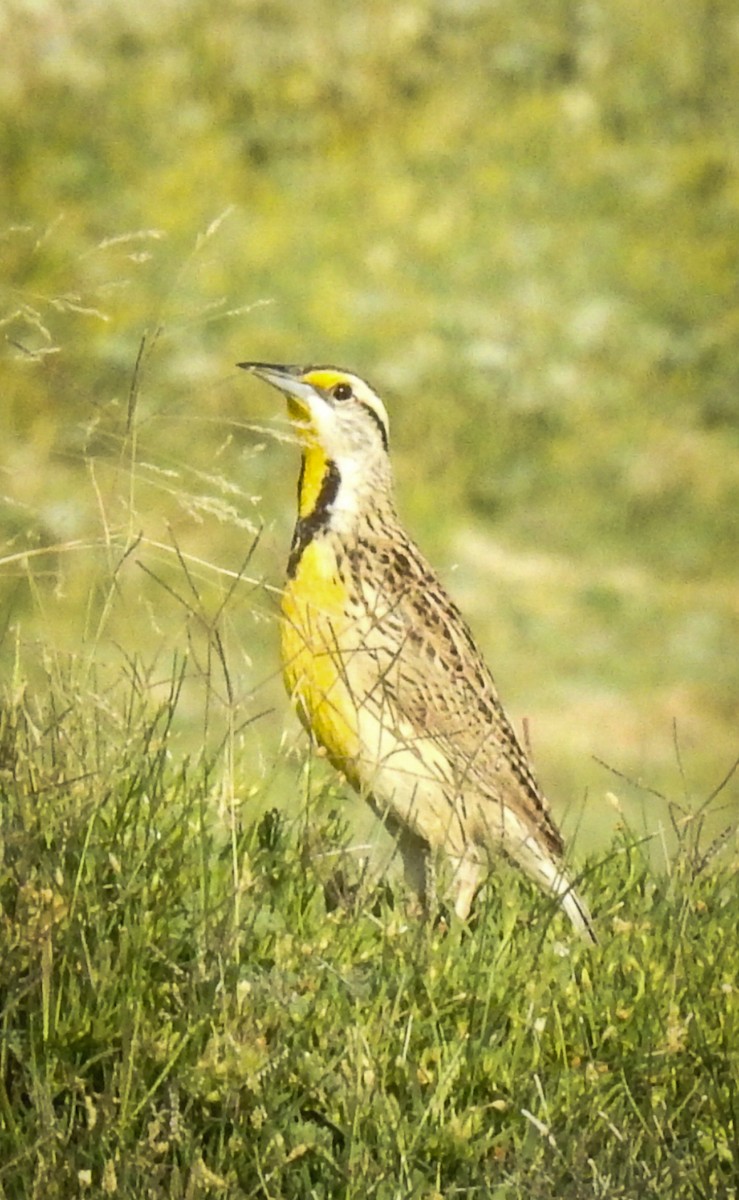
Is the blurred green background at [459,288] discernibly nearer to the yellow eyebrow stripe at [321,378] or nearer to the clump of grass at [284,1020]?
the yellow eyebrow stripe at [321,378]

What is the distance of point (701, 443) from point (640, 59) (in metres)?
2.75

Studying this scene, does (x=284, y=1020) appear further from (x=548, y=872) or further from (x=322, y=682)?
(x=548, y=872)

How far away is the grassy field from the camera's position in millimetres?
3486

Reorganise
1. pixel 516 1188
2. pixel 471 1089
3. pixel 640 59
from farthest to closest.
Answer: pixel 640 59 < pixel 471 1089 < pixel 516 1188

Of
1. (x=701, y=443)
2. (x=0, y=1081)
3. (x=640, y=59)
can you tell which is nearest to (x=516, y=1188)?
(x=0, y=1081)

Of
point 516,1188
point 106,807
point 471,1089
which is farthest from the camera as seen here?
point 106,807

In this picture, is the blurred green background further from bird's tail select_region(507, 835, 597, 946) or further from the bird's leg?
the bird's leg

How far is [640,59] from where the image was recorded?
11.6 meters

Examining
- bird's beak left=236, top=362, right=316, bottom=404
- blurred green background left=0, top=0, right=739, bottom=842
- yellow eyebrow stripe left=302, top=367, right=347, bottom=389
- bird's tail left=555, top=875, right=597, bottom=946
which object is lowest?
bird's tail left=555, top=875, right=597, bottom=946

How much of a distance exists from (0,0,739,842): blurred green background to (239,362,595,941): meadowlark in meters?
2.35

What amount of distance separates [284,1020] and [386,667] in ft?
4.51

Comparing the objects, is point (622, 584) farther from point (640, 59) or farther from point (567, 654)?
point (640, 59)

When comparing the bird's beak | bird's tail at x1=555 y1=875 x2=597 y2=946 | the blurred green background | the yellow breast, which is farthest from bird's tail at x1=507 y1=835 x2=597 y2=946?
the blurred green background

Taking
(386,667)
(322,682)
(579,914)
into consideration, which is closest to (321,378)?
(386,667)
